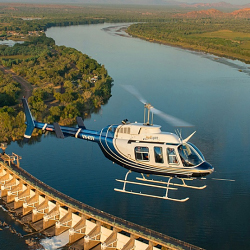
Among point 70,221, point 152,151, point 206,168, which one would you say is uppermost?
point 152,151

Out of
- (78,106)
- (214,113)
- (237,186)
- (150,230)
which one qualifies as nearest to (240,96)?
(214,113)

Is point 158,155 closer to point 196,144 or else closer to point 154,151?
point 154,151

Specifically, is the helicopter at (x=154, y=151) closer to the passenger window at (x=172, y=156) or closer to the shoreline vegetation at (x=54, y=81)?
the passenger window at (x=172, y=156)

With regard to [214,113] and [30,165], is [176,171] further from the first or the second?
[214,113]

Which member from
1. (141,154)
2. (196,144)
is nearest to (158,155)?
(141,154)

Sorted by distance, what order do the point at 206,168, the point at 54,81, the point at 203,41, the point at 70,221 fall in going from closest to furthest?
the point at 206,168, the point at 70,221, the point at 54,81, the point at 203,41
